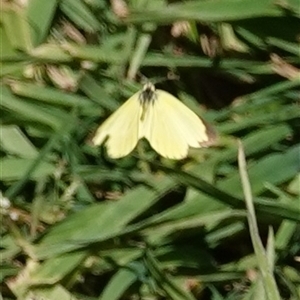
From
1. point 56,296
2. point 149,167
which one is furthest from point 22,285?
point 149,167

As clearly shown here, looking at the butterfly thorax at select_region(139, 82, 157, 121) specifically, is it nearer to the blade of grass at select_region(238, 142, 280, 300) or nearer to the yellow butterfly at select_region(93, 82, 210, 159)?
the yellow butterfly at select_region(93, 82, 210, 159)

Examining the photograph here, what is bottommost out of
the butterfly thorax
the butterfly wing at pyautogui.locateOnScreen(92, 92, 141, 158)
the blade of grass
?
the blade of grass

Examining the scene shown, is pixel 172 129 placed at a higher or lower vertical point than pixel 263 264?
higher

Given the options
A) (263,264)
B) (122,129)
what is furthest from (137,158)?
(263,264)

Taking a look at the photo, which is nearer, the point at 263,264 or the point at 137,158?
the point at 263,264

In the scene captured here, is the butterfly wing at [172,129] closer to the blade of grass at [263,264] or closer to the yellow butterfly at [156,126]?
the yellow butterfly at [156,126]

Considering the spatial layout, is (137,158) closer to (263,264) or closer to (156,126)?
(156,126)

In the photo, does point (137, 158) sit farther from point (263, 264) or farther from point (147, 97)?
point (263, 264)

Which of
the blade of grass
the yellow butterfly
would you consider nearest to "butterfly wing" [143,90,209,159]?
the yellow butterfly

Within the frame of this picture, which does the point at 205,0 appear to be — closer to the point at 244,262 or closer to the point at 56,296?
the point at 244,262
